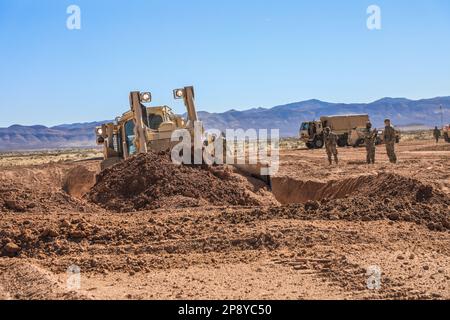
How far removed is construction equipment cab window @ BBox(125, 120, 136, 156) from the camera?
19.8 meters

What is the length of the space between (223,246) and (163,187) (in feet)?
17.4

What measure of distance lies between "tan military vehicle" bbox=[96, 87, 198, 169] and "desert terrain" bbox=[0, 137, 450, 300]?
14.7 ft

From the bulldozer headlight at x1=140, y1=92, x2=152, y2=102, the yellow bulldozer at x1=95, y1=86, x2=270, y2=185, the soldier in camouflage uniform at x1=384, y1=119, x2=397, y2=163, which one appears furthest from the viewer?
the soldier in camouflage uniform at x1=384, y1=119, x2=397, y2=163

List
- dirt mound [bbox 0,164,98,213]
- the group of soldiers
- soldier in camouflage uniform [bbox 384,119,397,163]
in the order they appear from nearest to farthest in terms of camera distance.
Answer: dirt mound [bbox 0,164,98,213], soldier in camouflage uniform [bbox 384,119,397,163], the group of soldiers

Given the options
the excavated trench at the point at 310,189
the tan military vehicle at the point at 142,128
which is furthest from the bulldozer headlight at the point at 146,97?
the excavated trench at the point at 310,189

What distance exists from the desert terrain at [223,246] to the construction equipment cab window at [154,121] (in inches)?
240

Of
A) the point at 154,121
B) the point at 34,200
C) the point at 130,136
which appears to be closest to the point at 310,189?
the point at 154,121

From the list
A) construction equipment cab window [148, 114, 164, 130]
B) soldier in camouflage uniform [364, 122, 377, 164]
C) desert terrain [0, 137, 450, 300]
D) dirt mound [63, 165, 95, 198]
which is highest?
construction equipment cab window [148, 114, 164, 130]

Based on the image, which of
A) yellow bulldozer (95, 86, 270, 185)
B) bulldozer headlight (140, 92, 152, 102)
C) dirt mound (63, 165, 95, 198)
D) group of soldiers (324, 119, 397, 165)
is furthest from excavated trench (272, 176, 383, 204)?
dirt mound (63, 165, 95, 198)

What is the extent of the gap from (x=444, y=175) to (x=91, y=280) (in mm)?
12219

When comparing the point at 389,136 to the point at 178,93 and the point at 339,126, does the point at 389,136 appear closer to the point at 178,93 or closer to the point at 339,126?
the point at 178,93

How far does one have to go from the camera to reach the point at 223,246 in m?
8.84

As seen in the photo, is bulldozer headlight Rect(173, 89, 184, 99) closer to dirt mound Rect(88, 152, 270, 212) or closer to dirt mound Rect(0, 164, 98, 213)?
dirt mound Rect(88, 152, 270, 212)
